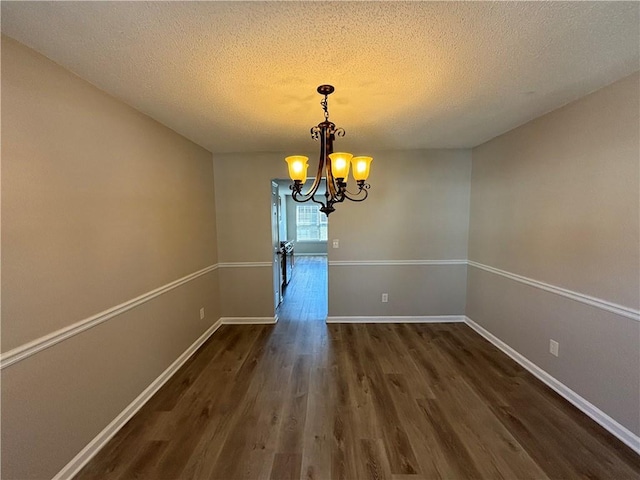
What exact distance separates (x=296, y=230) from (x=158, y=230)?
769 centimetres

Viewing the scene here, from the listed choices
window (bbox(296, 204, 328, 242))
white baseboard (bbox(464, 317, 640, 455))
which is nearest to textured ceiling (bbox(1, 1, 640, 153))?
white baseboard (bbox(464, 317, 640, 455))

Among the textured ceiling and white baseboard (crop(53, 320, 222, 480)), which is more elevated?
the textured ceiling

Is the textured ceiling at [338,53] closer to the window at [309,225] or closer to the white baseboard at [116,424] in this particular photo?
the white baseboard at [116,424]

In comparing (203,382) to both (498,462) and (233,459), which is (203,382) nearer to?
(233,459)

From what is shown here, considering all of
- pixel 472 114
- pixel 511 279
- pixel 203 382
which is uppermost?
pixel 472 114

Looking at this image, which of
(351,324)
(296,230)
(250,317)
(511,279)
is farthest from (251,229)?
(296,230)

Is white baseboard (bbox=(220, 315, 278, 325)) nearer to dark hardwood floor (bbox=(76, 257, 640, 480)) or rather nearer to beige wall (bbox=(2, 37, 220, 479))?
dark hardwood floor (bbox=(76, 257, 640, 480))

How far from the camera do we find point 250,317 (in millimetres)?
3953

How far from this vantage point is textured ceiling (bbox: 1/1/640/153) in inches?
47.1

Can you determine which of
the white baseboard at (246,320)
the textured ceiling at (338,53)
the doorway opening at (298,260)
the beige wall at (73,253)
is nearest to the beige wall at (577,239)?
the textured ceiling at (338,53)

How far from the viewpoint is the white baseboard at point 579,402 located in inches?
70.1

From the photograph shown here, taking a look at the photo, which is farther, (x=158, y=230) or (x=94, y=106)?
(x=158, y=230)

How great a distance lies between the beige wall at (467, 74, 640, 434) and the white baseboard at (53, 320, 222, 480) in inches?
135

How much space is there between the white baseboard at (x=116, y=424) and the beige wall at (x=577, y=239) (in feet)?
11.3
